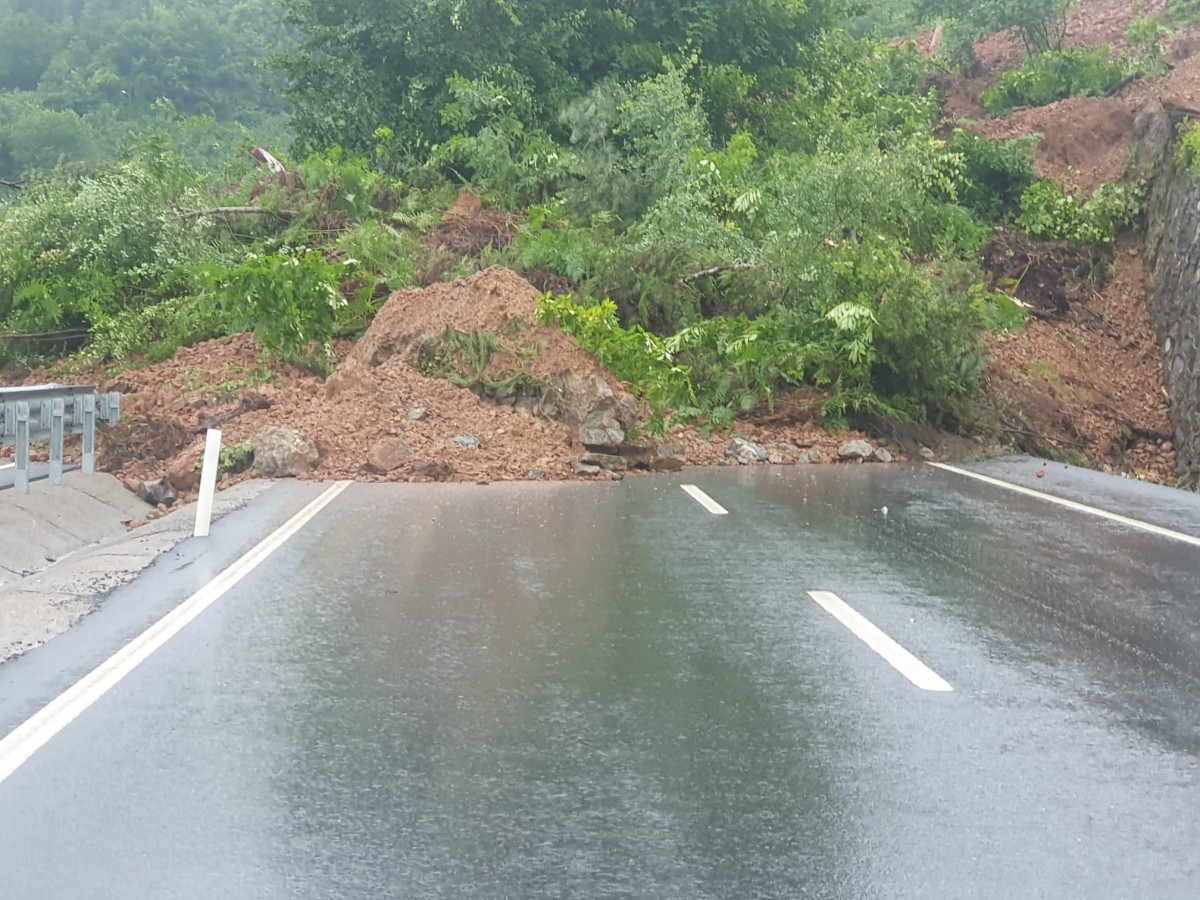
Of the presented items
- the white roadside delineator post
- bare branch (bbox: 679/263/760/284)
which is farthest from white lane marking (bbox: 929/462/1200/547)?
the white roadside delineator post

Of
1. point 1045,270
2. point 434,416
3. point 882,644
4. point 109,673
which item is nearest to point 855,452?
point 434,416

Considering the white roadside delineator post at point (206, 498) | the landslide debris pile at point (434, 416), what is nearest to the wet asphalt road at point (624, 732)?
the white roadside delineator post at point (206, 498)

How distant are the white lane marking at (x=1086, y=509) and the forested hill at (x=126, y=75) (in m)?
54.0

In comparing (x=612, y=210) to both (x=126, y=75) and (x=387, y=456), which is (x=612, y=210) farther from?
(x=126, y=75)

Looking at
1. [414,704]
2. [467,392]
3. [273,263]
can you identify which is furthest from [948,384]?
[414,704]

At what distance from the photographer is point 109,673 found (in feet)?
20.5

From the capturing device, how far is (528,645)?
6879 millimetres

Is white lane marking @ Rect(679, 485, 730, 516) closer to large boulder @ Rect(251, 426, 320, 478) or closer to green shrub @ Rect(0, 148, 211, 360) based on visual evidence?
large boulder @ Rect(251, 426, 320, 478)

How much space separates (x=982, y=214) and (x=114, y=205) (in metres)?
18.1

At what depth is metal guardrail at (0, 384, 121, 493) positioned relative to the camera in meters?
11.4

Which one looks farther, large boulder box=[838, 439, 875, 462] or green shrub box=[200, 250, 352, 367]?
green shrub box=[200, 250, 352, 367]

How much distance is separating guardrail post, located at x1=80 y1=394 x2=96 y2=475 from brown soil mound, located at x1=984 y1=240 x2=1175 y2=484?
12.5 meters

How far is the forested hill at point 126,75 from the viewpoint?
208ft

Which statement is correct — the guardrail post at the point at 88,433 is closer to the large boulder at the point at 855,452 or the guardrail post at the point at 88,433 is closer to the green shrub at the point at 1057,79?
the large boulder at the point at 855,452
